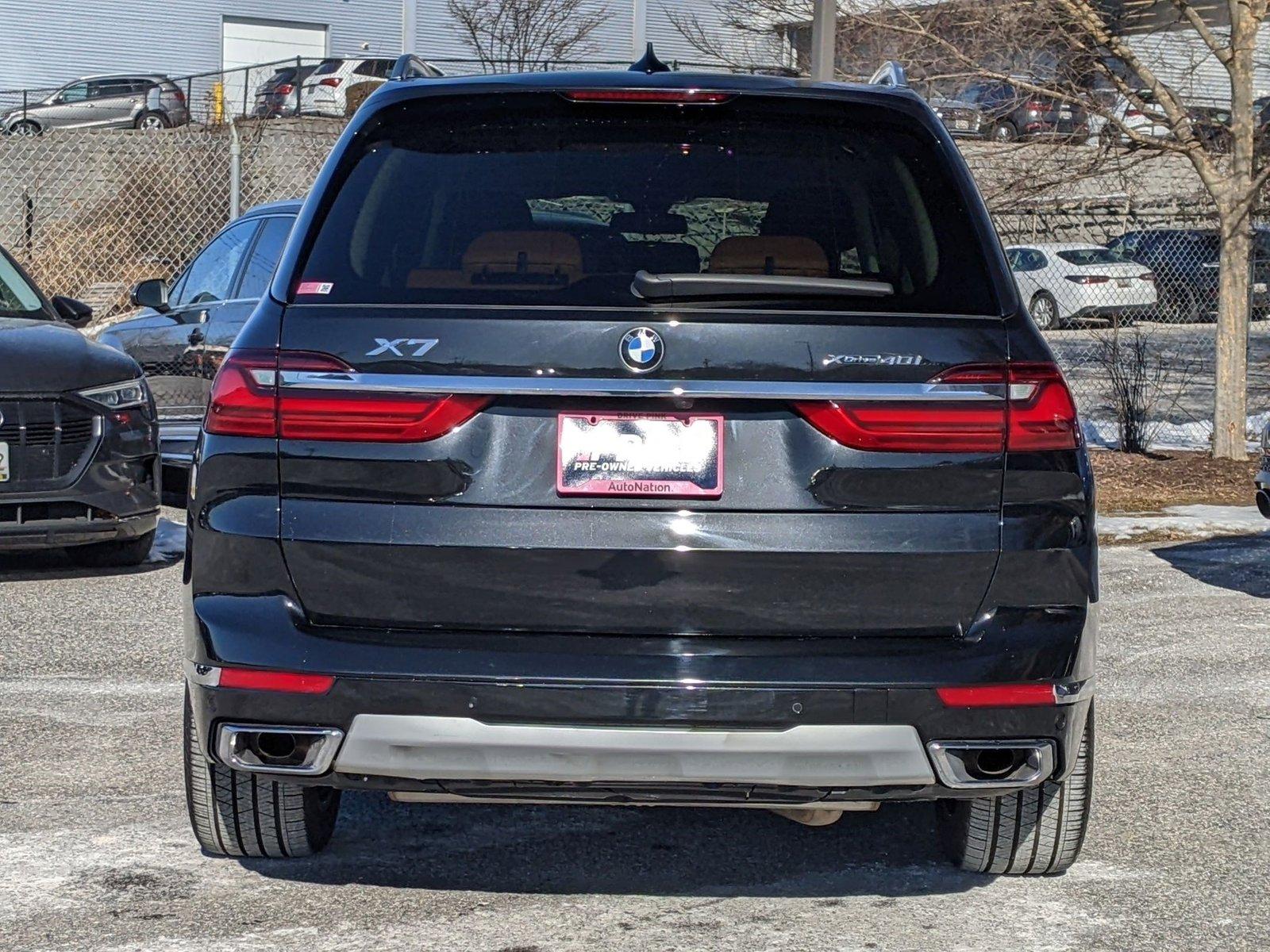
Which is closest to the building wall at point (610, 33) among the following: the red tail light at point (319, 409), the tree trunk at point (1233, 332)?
the tree trunk at point (1233, 332)

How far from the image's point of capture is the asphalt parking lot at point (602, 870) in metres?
3.86

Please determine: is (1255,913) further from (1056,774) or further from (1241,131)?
(1241,131)

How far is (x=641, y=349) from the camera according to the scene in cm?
350

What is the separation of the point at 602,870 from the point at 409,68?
2.00 meters

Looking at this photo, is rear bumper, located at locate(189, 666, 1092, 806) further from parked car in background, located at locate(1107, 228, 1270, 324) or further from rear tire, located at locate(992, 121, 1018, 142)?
parked car in background, located at locate(1107, 228, 1270, 324)

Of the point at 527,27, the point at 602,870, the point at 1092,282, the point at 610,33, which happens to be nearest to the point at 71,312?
the point at 602,870

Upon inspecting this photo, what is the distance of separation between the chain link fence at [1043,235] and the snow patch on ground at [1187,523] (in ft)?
7.21

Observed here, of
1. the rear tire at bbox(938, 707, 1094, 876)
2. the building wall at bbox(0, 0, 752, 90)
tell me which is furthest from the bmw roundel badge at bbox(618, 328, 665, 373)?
the building wall at bbox(0, 0, 752, 90)

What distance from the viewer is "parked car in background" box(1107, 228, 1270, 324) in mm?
17828

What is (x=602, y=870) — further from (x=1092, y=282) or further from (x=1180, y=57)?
(x=1092, y=282)

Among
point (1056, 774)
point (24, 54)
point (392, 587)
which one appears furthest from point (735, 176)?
point (24, 54)

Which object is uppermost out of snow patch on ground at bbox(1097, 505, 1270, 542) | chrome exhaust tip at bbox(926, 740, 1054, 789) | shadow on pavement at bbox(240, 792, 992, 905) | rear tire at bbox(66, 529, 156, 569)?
chrome exhaust tip at bbox(926, 740, 1054, 789)

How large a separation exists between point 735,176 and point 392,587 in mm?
1184

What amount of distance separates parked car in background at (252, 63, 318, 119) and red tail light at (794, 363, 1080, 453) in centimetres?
2967
